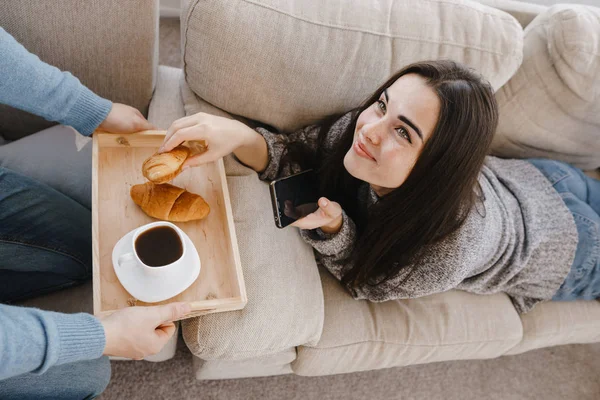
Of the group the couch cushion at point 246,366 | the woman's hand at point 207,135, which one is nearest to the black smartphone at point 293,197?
the woman's hand at point 207,135

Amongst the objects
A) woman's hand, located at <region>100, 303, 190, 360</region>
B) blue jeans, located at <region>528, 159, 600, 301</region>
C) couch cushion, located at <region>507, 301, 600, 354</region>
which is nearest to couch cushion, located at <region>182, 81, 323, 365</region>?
woman's hand, located at <region>100, 303, 190, 360</region>

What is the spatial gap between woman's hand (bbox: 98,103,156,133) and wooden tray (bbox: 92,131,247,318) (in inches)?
0.6

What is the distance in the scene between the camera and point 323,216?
3.04 feet

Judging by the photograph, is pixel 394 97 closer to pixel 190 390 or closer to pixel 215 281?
pixel 215 281

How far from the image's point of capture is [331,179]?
1.09 m

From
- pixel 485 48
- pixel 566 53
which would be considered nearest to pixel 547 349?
pixel 566 53

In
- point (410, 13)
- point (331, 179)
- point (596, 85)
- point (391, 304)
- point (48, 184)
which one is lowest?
point (391, 304)

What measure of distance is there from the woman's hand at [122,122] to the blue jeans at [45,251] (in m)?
0.20

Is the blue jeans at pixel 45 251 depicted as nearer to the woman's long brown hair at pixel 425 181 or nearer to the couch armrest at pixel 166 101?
the couch armrest at pixel 166 101

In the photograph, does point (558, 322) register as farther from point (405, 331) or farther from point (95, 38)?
point (95, 38)

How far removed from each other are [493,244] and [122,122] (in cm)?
95

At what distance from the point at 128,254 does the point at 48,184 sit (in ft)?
1.40

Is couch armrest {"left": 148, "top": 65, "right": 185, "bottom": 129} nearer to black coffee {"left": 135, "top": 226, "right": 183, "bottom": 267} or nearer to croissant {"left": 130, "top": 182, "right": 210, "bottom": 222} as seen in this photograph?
croissant {"left": 130, "top": 182, "right": 210, "bottom": 222}

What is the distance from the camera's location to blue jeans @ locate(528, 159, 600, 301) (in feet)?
4.24
